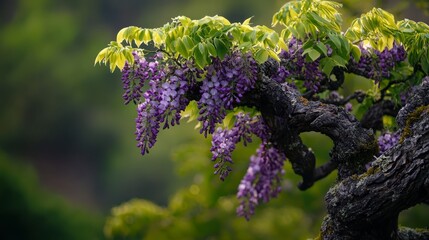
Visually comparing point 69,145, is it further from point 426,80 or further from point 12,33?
point 426,80

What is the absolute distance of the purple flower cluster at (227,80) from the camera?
413cm

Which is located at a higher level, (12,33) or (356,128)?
(12,33)

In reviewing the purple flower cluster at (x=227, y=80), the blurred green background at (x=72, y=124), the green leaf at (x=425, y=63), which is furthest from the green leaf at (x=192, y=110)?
the blurred green background at (x=72, y=124)

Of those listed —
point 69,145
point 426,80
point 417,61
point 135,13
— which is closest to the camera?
point 426,80

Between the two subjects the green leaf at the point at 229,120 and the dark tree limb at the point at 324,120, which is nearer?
the dark tree limb at the point at 324,120

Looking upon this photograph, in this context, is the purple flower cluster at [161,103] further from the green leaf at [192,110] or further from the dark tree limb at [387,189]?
the dark tree limb at [387,189]

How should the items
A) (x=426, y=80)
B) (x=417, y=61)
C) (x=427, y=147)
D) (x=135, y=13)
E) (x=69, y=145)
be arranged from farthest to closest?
1. (x=135, y=13)
2. (x=69, y=145)
3. (x=417, y=61)
4. (x=426, y=80)
5. (x=427, y=147)

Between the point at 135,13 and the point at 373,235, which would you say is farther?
the point at 135,13

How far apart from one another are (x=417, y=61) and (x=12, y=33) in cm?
3741

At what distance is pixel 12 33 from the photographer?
39375 millimetres

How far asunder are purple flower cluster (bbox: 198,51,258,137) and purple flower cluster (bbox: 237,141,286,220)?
135 centimetres

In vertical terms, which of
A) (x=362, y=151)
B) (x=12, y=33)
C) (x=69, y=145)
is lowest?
(x=362, y=151)

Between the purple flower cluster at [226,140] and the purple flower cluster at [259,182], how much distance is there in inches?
20.3

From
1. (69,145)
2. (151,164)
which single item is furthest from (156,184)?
(69,145)
